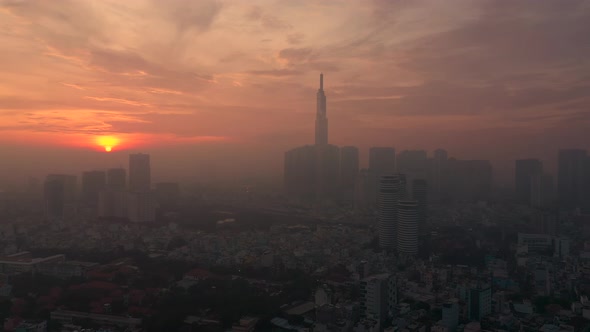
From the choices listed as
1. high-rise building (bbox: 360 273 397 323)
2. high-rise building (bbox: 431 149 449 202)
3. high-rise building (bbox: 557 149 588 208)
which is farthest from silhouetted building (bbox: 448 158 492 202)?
high-rise building (bbox: 360 273 397 323)

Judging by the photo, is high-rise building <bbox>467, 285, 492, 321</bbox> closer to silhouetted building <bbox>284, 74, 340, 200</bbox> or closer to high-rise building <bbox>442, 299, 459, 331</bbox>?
high-rise building <bbox>442, 299, 459, 331</bbox>

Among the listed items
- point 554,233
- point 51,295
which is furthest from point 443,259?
point 51,295

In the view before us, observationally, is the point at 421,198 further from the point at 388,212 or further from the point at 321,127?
the point at 321,127

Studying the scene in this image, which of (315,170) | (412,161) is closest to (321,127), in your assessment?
(315,170)

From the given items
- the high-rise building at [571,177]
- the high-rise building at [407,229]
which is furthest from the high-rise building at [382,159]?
the high-rise building at [407,229]

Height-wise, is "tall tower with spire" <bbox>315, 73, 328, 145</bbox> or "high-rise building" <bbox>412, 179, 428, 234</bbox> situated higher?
"tall tower with spire" <bbox>315, 73, 328, 145</bbox>

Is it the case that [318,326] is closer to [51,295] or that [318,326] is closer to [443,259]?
[51,295]

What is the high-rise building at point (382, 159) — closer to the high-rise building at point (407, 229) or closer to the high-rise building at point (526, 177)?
the high-rise building at point (526, 177)
